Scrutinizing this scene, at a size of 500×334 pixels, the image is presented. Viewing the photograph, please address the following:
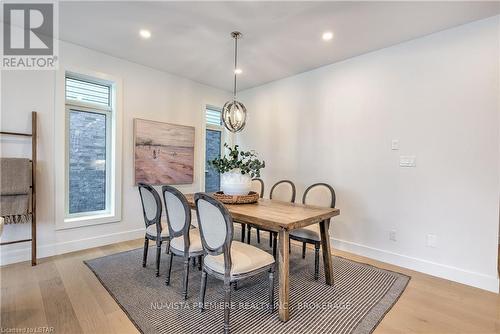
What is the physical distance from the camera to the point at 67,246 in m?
3.08

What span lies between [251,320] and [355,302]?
0.91m

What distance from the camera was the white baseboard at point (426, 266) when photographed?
236 cm

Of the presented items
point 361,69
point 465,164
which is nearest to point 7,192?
point 361,69

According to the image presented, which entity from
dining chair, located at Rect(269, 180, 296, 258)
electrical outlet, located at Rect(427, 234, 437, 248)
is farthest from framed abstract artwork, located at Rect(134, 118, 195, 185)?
electrical outlet, located at Rect(427, 234, 437, 248)

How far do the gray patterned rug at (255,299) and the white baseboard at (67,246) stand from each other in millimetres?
527

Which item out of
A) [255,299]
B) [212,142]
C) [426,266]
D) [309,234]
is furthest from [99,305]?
[212,142]

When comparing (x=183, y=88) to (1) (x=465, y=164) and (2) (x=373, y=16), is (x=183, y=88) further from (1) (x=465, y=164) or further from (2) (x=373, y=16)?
(1) (x=465, y=164)

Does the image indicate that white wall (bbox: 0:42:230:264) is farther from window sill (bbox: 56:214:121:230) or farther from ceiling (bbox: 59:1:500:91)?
ceiling (bbox: 59:1:500:91)

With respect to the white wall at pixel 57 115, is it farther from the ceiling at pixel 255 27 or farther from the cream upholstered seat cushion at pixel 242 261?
the cream upholstered seat cushion at pixel 242 261

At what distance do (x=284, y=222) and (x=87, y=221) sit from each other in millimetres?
2791

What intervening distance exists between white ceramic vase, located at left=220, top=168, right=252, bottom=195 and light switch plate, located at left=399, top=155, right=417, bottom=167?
181 cm

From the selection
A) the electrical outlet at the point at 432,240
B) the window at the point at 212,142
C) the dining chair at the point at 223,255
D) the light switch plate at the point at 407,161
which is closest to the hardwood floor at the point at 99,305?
the electrical outlet at the point at 432,240

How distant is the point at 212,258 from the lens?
186 cm

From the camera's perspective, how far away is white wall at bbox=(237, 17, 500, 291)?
2398mm
